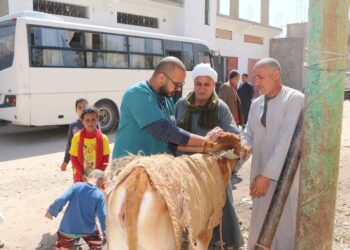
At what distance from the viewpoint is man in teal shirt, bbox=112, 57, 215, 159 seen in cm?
253

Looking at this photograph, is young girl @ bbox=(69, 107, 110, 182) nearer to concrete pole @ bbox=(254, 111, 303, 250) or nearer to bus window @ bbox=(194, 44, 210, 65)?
concrete pole @ bbox=(254, 111, 303, 250)

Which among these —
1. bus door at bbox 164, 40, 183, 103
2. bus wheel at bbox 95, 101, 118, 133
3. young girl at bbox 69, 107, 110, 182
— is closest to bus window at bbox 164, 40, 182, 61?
bus door at bbox 164, 40, 183, 103

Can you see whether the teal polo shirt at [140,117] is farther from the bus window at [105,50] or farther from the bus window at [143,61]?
the bus window at [143,61]

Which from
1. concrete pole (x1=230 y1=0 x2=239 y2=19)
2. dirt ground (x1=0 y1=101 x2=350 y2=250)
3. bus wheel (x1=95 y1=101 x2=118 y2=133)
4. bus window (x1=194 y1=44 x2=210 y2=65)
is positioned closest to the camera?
dirt ground (x1=0 y1=101 x2=350 y2=250)

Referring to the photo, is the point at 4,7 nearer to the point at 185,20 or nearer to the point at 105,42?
the point at 105,42

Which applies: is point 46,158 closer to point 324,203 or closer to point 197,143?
point 197,143

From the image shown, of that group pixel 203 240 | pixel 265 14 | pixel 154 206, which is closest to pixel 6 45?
pixel 203 240

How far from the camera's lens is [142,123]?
2535mm

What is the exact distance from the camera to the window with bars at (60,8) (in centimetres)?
1299

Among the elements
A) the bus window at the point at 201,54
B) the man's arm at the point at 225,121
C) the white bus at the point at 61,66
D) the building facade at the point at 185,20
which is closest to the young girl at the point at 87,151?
the man's arm at the point at 225,121

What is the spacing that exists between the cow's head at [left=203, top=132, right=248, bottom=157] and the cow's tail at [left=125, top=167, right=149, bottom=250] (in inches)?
29.9

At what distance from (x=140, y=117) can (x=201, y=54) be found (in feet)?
36.3

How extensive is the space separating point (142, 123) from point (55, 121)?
7.33 metres

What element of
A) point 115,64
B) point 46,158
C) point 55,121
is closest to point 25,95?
point 55,121
